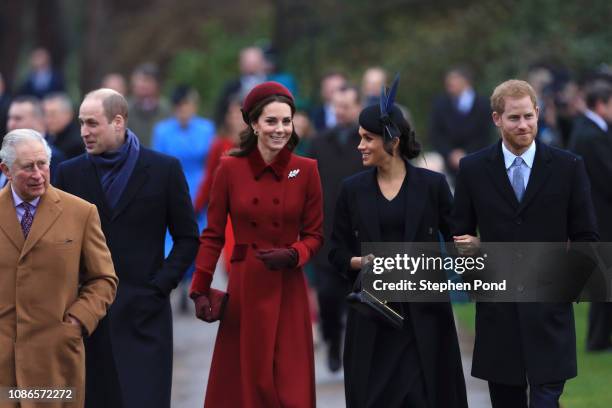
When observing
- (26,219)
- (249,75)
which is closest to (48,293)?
(26,219)

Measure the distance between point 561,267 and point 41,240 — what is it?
2719 millimetres

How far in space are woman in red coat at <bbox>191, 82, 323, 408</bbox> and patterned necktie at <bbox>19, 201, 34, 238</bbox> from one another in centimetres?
123

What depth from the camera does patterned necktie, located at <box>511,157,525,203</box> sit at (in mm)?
8477

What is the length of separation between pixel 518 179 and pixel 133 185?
7.00 ft

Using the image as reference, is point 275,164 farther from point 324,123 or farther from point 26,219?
point 324,123

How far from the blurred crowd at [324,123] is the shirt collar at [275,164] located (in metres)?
1.55

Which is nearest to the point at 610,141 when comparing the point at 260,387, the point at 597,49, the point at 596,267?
the point at 596,267

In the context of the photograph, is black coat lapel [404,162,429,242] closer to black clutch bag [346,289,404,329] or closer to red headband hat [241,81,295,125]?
black clutch bag [346,289,404,329]

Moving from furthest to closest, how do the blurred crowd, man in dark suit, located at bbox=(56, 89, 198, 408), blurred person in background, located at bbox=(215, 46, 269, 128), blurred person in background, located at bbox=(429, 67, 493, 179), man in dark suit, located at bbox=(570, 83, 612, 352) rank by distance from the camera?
blurred person in background, located at bbox=(429, 67, 493, 179), blurred person in background, located at bbox=(215, 46, 269, 128), the blurred crowd, man in dark suit, located at bbox=(570, 83, 612, 352), man in dark suit, located at bbox=(56, 89, 198, 408)

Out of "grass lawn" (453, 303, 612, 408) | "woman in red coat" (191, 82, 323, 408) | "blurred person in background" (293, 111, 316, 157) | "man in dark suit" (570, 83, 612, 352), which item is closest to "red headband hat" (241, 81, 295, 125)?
"woman in red coat" (191, 82, 323, 408)

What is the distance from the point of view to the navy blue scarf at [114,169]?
888 cm

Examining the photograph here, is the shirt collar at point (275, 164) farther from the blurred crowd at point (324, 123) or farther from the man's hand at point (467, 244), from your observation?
the blurred crowd at point (324, 123)

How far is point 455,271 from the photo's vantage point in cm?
864

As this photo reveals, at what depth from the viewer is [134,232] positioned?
8875 millimetres
